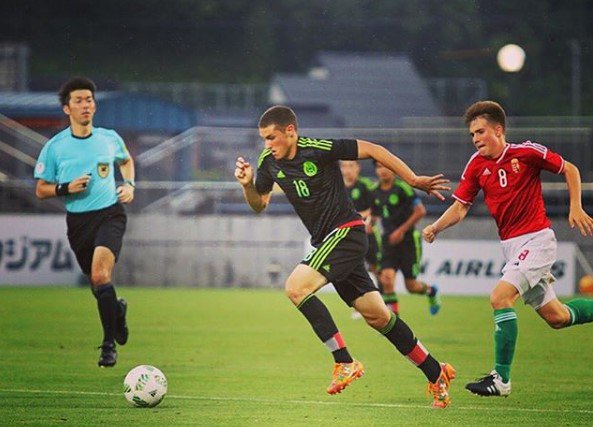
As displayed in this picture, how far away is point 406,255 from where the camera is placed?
58.1 feet

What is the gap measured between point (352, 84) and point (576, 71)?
12161mm

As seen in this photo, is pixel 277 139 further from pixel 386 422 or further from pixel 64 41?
pixel 64 41

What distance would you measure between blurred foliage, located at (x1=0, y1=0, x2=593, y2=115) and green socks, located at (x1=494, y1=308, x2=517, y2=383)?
45598 mm

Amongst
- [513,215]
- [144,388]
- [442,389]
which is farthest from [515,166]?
[144,388]

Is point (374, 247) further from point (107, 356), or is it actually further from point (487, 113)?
point (487, 113)

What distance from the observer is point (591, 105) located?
5609 cm

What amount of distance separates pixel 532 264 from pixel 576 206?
0.53 m

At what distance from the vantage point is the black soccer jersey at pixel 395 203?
58.1 ft

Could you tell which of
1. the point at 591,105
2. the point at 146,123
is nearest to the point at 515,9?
the point at 591,105

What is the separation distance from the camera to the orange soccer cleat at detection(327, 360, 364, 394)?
9.62 meters

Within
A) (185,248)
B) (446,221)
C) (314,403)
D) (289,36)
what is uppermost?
(289,36)

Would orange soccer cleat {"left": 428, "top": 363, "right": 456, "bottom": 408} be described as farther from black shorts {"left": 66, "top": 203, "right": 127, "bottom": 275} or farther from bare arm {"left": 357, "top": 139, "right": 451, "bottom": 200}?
black shorts {"left": 66, "top": 203, "right": 127, "bottom": 275}

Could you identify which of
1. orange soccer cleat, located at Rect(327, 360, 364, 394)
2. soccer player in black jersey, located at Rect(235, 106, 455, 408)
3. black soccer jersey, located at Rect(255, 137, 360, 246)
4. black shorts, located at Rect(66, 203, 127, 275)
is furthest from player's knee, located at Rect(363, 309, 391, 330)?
black shorts, located at Rect(66, 203, 127, 275)

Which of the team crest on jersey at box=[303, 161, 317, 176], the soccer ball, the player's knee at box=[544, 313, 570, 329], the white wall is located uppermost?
the team crest on jersey at box=[303, 161, 317, 176]
